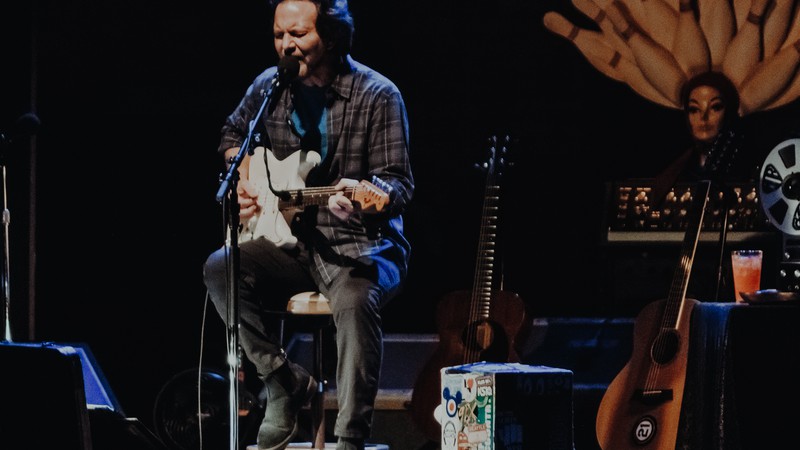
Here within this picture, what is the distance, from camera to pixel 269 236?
4.01m

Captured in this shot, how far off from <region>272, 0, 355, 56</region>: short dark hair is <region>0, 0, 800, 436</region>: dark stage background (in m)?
1.10

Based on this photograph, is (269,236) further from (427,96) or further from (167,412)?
(427,96)

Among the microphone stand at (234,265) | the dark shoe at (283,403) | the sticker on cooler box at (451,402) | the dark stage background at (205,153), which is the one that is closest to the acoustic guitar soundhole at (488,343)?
the dark stage background at (205,153)

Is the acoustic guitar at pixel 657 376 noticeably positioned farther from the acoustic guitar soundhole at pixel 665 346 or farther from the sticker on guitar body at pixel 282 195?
the sticker on guitar body at pixel 282 195

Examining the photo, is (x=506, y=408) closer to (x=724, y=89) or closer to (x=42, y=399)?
(x=42, y=399)

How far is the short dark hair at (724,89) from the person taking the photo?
5.05 meters

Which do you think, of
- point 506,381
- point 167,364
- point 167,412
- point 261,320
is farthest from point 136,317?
point 506,381

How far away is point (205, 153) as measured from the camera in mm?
5242

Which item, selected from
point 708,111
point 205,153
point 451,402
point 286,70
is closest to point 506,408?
point 451,402

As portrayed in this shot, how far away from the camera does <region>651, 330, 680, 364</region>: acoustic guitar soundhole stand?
4277mm

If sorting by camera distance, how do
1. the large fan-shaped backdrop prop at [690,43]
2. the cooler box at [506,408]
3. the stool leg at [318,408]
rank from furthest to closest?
the large fan-shaped backdrop prop at [690,43], the stool leg at [318,408], the cooler box at [506,408]

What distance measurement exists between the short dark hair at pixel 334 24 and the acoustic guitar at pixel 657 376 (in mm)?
1460

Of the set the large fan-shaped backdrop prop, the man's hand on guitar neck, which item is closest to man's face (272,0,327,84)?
the man's hand on guitar neck

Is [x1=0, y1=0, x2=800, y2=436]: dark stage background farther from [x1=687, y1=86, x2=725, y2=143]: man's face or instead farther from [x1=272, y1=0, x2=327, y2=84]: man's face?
[x1=272, y1=0, x2=327, y2=84]: man's face
